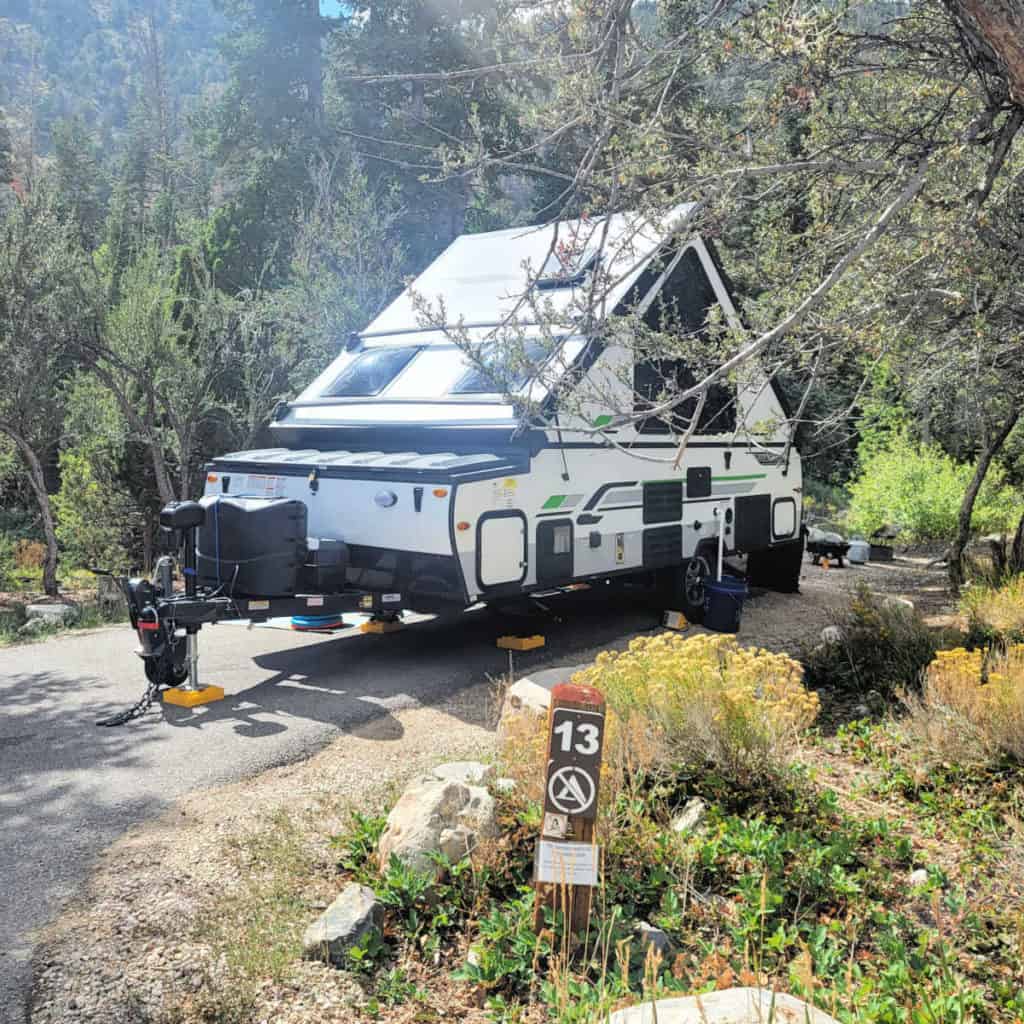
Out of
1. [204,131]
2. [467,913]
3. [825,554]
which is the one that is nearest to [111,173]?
[204,131]

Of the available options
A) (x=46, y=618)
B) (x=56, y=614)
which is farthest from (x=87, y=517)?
(x=46, y=618)

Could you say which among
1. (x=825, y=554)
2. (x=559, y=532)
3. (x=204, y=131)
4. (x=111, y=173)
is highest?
(x=111, y=173)

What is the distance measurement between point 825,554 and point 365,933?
40.9ft

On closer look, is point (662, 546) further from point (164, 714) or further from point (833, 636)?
point (164, 714)

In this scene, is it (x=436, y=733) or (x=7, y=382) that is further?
(x=7, y=382)

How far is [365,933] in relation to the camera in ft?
10.5

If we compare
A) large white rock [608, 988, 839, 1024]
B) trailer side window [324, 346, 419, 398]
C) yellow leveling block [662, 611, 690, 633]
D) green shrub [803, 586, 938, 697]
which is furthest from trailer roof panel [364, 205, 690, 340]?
large white rock [608, 988, 839, 1024]

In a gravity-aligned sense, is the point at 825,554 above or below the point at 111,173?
below

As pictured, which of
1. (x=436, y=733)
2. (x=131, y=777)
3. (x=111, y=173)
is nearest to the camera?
(x=131, y=777)

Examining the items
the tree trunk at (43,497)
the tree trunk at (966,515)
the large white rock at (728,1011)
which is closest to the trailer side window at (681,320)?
the tree trunk at (966,515)

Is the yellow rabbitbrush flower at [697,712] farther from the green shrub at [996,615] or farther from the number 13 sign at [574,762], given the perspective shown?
the green shrub at [996,615]

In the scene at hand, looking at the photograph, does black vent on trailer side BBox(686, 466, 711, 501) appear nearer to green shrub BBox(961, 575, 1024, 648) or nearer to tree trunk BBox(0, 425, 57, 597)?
green shrub BBox(961, 575, 1024, 648)

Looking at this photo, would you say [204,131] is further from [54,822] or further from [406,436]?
[54,822]

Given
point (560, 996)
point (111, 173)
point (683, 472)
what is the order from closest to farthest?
point (560, 996) < point (683, 472) < point (111, 173)
